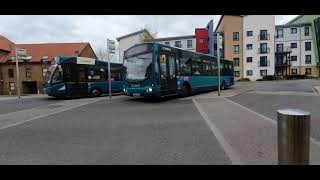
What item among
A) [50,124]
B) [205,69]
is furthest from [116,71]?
[50,124]

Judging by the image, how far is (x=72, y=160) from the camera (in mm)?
3967

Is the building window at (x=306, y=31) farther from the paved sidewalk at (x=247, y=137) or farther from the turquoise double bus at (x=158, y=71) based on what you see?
the paved sidewalk at (x=247, y=137)

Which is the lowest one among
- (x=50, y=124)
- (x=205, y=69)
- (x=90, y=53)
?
(x=50, y=124)

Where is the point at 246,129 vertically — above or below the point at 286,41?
below

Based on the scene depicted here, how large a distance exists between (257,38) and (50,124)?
1879 inches

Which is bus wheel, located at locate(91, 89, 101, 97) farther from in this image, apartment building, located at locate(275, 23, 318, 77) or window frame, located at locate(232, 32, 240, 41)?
apartment building, located at locate(275, 23, 318, 77)

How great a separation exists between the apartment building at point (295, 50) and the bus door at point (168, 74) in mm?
43748

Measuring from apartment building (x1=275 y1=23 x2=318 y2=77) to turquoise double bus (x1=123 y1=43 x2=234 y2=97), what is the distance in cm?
4192

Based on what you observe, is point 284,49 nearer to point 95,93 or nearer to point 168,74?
point 95,93

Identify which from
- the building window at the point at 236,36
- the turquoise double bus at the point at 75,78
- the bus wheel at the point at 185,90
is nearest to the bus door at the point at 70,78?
the turquoise double bus at the point at 75,78

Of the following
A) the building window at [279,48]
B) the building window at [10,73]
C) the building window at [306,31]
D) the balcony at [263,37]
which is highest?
the building window at [306,31]

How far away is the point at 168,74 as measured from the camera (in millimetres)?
12422

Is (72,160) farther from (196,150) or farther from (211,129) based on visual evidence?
(211,129)

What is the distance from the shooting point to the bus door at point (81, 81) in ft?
55.4
